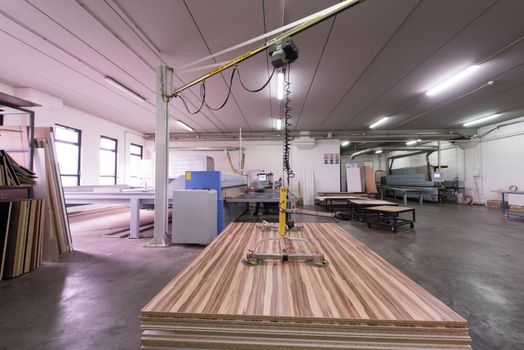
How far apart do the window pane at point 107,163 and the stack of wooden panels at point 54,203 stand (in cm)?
455

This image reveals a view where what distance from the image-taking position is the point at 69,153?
5938 mm

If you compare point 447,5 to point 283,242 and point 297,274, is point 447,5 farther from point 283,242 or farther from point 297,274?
point 297,274

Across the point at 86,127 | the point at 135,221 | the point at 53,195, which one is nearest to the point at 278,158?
the point at 135,221

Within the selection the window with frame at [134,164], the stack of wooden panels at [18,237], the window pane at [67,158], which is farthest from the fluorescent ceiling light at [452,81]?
the window pane at [67,158]

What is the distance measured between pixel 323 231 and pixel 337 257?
514 millimetres

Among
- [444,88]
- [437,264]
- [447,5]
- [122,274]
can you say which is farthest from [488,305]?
[444,88]

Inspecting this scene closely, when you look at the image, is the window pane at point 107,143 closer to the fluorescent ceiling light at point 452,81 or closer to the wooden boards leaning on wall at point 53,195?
the wooden boards leaning on wall at point 53,195

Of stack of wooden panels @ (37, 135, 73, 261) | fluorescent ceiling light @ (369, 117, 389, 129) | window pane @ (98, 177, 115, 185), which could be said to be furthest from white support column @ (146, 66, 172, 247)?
fluorescent ceiling light @ (369, 117, 389, 129)

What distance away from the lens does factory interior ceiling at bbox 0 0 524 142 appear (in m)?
2.51

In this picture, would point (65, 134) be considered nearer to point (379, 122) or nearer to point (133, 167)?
point (133, 167)

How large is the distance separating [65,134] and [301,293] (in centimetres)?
776

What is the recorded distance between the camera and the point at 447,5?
2.46 metres

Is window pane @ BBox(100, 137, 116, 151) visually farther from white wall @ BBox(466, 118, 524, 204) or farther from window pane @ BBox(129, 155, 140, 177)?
white wall @ BBox(466, 118, 524, 204)

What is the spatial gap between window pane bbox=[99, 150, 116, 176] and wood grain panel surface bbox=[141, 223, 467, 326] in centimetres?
794
